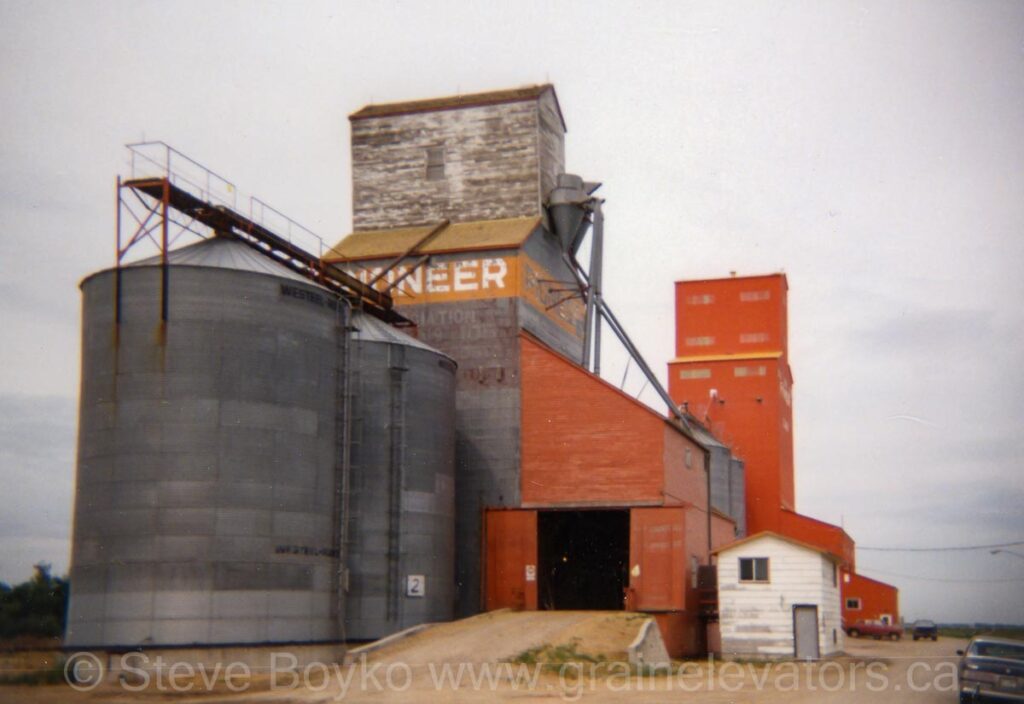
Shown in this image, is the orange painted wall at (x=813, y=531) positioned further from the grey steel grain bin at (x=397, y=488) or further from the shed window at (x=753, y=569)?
the grey steel grain bin at (x=397, y=488)

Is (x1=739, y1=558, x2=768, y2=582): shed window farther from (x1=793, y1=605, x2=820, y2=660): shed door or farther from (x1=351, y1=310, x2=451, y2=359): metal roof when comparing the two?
(x1=351, y1=310, x2=451, y2=359): metal roof

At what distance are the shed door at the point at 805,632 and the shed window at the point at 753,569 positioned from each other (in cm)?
161

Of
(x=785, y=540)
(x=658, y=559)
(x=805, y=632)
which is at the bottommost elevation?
(x=805, y=632)

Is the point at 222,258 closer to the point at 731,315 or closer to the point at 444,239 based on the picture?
the point at 444,239

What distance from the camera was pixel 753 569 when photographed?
40688 millimetres

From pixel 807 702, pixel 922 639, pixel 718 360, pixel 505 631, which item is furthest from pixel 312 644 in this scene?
pixel 922 639

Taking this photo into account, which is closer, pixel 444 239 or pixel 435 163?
pixel 444 239

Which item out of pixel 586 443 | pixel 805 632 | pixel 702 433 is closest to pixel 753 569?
pixel 805 632

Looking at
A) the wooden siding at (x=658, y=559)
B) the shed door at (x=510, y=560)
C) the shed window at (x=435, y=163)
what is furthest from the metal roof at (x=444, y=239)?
the wooden siding at (x=658, y=559)

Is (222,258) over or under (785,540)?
over

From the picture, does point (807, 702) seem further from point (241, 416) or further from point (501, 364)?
point (501, 364)

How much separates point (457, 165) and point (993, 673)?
109 feet

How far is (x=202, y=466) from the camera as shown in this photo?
1260 inches

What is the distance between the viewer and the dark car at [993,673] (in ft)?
78.8
